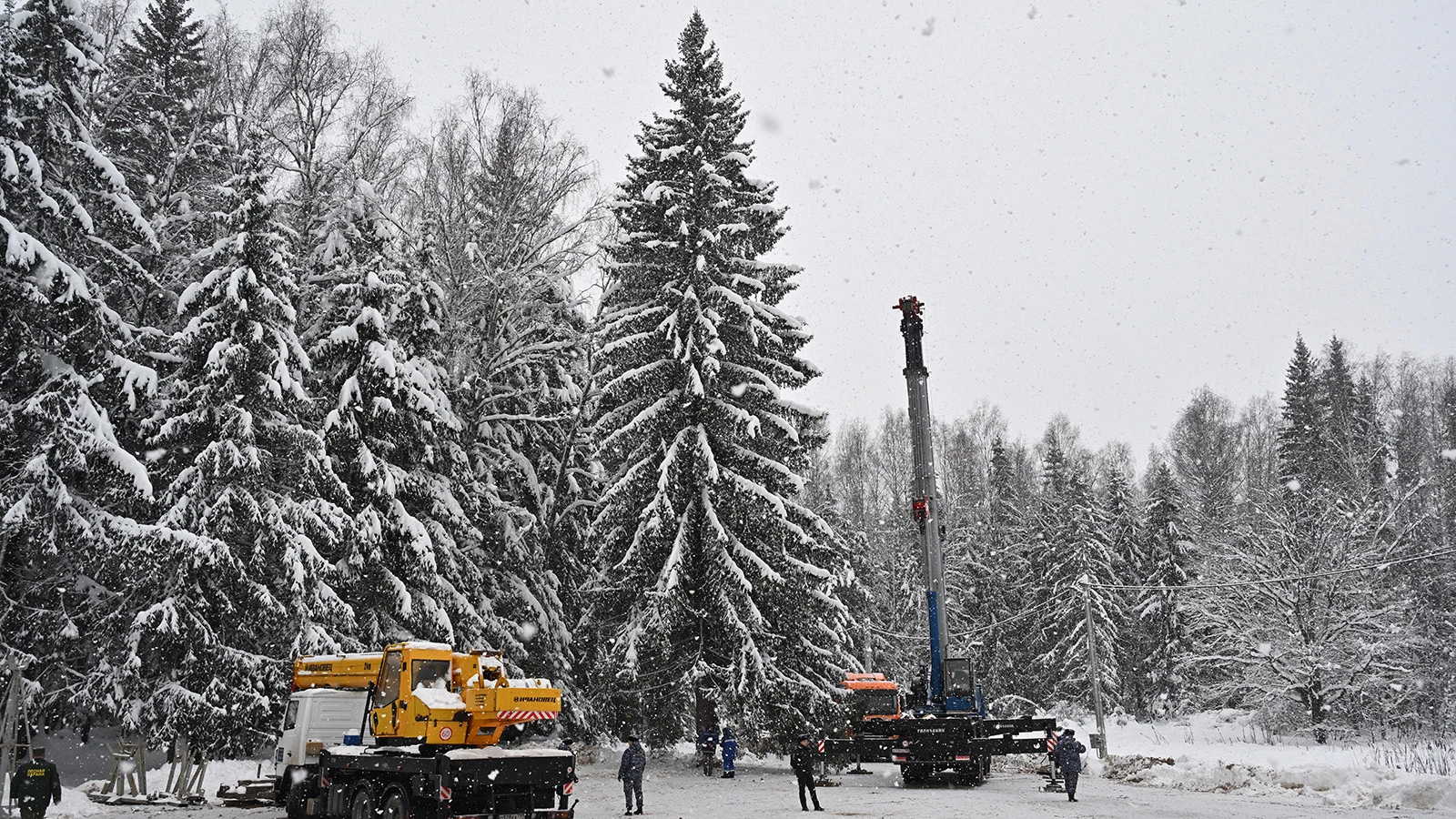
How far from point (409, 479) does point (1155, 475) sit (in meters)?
43.0

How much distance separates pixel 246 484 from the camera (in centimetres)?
2150

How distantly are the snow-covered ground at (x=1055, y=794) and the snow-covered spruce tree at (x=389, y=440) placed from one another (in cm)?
524

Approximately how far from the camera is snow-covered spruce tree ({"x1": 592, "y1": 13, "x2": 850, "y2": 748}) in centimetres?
2355

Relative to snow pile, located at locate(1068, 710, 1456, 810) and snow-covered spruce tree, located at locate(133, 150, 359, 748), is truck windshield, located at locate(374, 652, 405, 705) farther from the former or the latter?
snow pile, located at locate(1068, 710, 1456, 810)

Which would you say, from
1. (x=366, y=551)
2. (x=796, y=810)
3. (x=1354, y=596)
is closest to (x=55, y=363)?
(x=366, y=551)

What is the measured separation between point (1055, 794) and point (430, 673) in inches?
528

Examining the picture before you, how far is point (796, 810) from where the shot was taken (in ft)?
57.2

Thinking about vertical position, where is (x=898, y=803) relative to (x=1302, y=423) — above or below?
below

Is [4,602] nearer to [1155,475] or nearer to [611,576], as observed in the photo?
[611,576]

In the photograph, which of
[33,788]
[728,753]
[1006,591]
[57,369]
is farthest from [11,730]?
[1006,591]

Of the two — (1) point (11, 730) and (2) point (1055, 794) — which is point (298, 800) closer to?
(1) point (11, 730)

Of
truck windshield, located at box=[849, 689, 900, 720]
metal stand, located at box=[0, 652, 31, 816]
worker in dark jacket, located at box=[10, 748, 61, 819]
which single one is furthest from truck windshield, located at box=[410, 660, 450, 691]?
truck windshield, located at box=[849, 689, 900, 720]

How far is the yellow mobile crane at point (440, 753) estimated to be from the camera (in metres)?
13.0

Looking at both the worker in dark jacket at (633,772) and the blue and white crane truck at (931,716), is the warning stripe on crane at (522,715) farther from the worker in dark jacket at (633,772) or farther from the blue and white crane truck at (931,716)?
the blue and white crane truck at (931,716)
